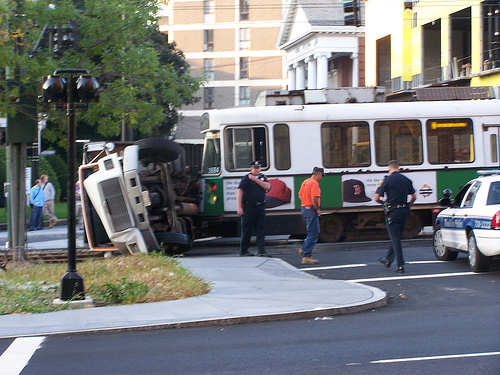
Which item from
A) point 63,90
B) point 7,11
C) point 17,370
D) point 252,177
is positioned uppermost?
point 7,11

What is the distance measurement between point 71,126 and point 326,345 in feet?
16.4

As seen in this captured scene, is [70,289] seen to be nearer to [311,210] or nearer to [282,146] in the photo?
[311,210]

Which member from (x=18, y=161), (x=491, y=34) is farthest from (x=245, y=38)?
(x=18, y=161)

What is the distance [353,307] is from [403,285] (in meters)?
2.50

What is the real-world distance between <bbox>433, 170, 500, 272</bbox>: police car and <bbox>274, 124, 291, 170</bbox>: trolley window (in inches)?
181

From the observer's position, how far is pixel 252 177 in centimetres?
1638

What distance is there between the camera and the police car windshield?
13.4 m

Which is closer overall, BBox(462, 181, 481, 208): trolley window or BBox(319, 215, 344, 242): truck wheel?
BBox(462, 181, 481, 208): trolley window

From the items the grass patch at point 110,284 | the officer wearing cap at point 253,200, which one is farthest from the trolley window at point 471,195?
→ the grass patch at point 110,284

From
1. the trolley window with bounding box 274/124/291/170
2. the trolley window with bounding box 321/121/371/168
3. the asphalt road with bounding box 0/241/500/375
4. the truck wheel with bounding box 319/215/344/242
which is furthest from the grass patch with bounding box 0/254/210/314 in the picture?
the trolley window with bounding box 321/121/371/168

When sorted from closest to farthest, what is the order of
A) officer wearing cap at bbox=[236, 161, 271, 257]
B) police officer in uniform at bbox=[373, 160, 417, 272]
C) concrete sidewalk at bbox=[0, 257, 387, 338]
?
concrete sidewalk at bbox=[0, 257, 387, 338] → police officer in uniform at bbox=[373, 160, 417, 272] → officer wearing cap at bbox=[236, 161, 271, 257]

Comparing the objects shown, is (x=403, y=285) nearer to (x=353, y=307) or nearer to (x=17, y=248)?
(x=353, y=307)

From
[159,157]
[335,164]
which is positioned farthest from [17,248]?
[335,164]

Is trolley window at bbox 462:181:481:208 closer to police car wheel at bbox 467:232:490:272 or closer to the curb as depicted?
police car wheel at bbox 467:232:490:272
